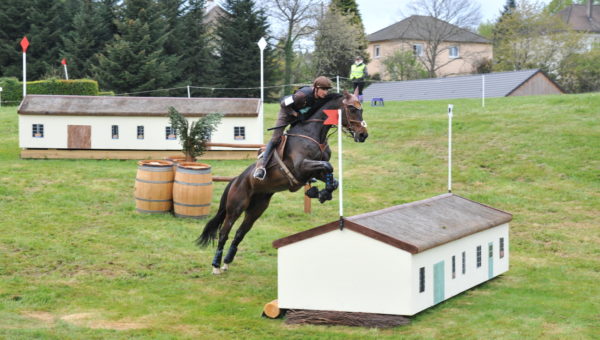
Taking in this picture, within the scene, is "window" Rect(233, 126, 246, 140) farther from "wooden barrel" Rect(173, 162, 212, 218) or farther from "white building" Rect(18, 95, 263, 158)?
"wooden barrel" Rect(173, 162, 212, 218)

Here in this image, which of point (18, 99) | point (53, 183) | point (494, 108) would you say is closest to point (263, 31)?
point (18, 99)

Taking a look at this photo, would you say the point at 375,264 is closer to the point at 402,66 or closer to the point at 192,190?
the point at 192,190

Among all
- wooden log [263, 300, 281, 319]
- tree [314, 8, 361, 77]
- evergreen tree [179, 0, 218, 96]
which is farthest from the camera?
tree [314, 8, 361, 77]

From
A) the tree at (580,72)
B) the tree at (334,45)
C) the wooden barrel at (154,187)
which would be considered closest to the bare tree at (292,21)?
the tree at (334,45)

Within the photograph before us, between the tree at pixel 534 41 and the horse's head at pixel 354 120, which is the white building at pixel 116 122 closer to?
the horse's head at pixel 354 120

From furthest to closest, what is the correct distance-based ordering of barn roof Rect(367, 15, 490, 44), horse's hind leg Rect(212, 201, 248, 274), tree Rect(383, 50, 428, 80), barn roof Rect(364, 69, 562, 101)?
barn roof Rect(367, 15, 490, 44) → tree Rect(383, 50, 428, 80) → barn roof Rect(364, 69, 562, 101) → horse's hind leg Rect(212, 201, 248, 274)

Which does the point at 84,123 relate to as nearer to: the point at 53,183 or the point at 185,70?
the point at 53,183

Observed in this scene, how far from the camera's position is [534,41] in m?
49.4

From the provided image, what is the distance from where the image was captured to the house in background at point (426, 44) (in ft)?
192

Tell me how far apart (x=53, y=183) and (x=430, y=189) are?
8044 millimetres

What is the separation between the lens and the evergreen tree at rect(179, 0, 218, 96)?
42562mm

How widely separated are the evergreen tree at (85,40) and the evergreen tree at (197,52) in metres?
4.46

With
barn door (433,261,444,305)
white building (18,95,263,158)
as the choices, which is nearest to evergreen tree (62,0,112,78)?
white building (18,95,263,158)

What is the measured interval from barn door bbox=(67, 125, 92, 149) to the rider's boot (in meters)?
10.7
